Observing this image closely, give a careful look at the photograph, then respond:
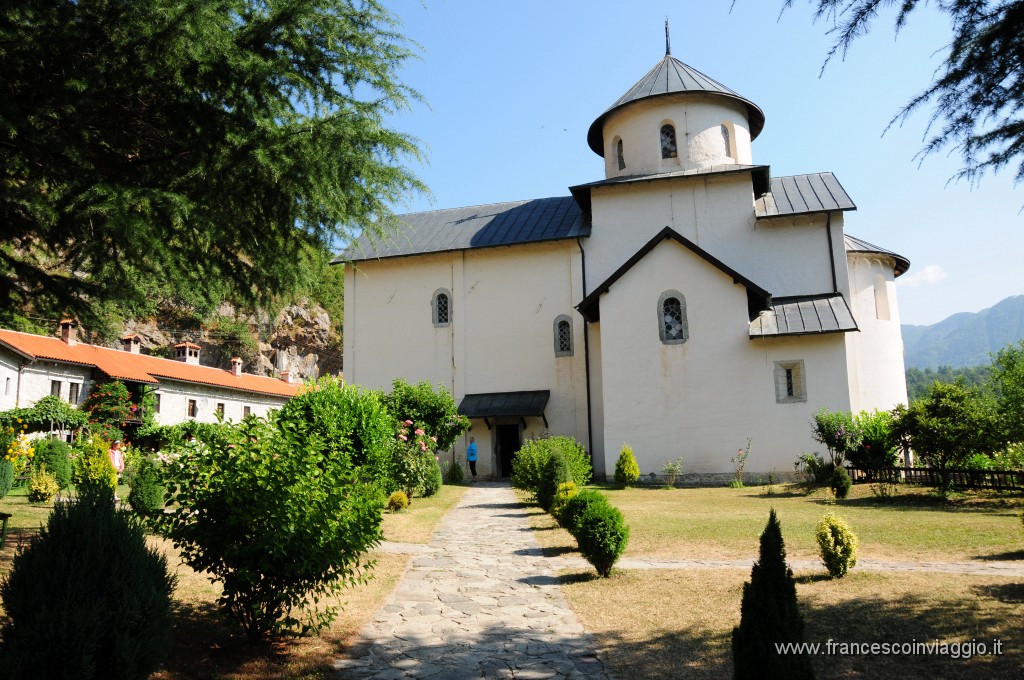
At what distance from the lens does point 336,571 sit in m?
5.38

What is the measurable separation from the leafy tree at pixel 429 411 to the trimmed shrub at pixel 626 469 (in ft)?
15.9

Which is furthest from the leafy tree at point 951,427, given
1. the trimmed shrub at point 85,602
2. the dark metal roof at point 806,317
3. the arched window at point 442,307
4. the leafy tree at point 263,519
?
the arched window at point 442,307

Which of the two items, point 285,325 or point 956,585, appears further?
point 285,325

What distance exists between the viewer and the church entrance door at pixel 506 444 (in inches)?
922

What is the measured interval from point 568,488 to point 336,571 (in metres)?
6.98

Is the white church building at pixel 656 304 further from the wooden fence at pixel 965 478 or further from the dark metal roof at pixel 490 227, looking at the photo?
the wooden fence at pixel 965 478

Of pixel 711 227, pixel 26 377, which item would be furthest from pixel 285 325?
pixel 711 227

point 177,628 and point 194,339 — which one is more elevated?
point 194,339

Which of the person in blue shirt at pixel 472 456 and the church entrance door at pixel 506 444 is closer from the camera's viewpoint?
the person in blue shirt at pixel 472 456

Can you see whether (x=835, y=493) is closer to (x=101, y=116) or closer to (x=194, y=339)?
(x=101, y=116)

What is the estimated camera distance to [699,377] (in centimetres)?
1962

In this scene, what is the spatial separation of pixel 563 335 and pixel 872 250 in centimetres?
1108

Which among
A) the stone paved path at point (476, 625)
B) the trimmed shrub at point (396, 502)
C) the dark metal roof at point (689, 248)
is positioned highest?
the dark metal roof at point (689, 248)

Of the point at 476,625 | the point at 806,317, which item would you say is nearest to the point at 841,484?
the point at 806,317
